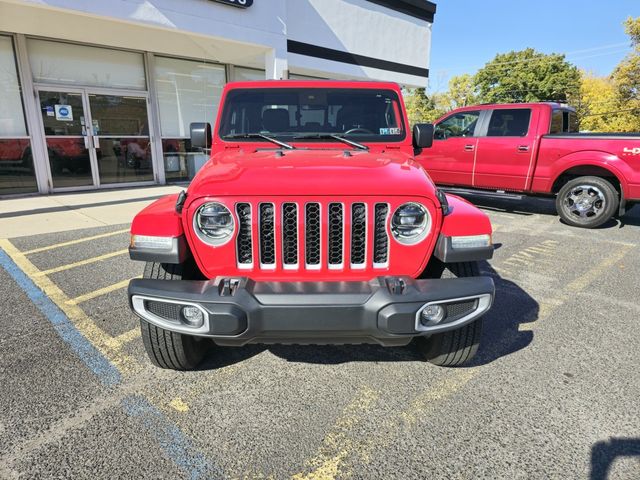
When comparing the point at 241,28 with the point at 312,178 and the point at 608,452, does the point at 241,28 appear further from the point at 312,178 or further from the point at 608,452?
the point at 608,452

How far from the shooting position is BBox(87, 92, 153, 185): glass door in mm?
9523

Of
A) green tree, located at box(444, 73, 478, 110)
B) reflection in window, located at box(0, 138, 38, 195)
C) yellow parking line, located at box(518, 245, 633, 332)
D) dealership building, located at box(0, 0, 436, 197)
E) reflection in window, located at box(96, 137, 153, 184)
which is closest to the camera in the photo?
yellow parking line, located at box(518, 245, 633, 332)

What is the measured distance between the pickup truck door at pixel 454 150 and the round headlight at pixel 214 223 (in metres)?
6.55

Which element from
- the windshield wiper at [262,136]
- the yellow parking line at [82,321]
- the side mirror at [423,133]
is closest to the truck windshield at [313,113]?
the windshield wiper at [262,136]

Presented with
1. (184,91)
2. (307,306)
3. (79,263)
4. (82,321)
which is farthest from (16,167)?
(307,306)

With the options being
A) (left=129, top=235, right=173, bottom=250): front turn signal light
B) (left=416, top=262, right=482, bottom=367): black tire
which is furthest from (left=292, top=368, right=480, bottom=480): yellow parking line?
(left=129, top=235, right=173, bottom=250): front turn signal light

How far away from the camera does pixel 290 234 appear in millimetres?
2191

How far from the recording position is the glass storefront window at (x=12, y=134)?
8.22 metres

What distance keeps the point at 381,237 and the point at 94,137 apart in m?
9.45

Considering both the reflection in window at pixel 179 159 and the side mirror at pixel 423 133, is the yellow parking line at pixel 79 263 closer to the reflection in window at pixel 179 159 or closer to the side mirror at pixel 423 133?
the side mirror at pixel 423 133

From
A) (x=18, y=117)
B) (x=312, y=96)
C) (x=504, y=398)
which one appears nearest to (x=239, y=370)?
(x=504, y=398)

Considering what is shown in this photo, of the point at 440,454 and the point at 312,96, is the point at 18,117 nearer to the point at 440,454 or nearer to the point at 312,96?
the point at 312,96

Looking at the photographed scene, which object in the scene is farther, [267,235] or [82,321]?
[82,321]

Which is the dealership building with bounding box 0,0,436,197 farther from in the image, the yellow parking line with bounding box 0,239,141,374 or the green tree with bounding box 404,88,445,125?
the green tree with bounding box 404,88,445,125
